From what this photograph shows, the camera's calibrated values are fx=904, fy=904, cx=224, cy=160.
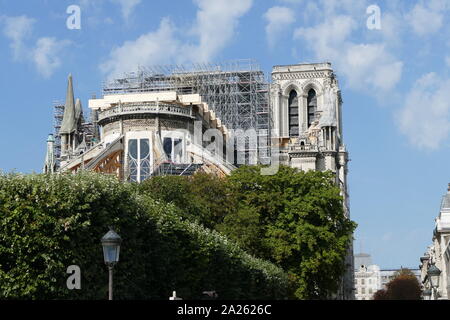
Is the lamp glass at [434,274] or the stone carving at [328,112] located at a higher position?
the stone carving at [328,112]

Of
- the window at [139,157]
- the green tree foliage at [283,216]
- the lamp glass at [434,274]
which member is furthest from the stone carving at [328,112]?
the lamp glass at [434,274]

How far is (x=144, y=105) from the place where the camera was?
108375mm

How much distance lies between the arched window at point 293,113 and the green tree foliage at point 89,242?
99607 millimetres

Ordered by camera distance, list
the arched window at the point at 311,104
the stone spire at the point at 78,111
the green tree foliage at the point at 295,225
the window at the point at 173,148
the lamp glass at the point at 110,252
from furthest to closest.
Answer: the arched window at the point at 311,104 < the stone spire at the point at 78,111 < the window at the point at 173,148 < the green tree foliage at the point at 295,225 < the lamp glass at the point at 110,252

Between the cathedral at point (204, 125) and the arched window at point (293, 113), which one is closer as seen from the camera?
the cathedral at point (204, 125)

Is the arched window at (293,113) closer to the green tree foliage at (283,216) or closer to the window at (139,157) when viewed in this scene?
the window at (139,157)

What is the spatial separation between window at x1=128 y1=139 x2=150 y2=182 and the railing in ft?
12.0

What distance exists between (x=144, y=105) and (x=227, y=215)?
39.3 meters

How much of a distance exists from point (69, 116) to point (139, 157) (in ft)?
71.4

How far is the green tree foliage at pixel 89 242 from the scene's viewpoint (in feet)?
117

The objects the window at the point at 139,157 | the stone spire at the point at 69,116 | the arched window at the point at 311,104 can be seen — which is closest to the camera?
the window at the point at 139,157

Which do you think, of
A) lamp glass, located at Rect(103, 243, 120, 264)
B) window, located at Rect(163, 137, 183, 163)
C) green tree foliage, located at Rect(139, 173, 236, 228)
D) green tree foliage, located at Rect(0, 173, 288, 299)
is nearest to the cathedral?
window, located at Rect(163, 137, 183, 163)

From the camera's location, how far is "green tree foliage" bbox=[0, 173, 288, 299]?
1407 inches
